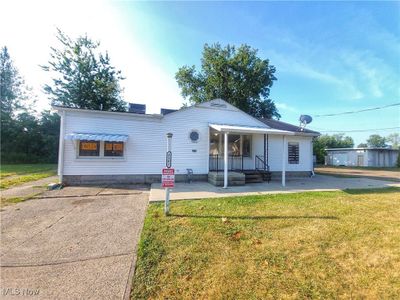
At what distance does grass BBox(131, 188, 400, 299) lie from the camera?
262 cm

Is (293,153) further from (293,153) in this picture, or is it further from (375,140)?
(375,140)

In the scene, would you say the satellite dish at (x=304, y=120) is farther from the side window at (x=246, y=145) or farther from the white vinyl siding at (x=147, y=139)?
the white vinyl siding at (x=147, y=139)

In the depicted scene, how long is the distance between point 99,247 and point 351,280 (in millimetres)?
3955

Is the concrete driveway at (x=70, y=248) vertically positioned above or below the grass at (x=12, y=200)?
below

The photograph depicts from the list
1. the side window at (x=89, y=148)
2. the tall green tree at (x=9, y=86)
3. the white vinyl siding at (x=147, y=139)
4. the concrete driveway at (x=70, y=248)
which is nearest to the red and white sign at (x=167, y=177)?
the concrete driveway at (x=70, y=248)

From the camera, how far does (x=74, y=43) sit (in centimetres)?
2764

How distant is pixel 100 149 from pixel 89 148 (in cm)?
48

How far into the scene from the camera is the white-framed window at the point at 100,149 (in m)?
9.76

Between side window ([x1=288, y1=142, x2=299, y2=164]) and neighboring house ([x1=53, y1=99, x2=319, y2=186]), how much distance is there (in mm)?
1240

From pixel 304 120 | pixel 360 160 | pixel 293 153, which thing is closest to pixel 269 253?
Answer: pixel 293 153

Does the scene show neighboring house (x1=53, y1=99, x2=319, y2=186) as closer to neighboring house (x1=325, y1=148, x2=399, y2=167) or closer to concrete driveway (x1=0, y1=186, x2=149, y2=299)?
concrete driveway (x1=0, y1=186, x2=149, y2=299)

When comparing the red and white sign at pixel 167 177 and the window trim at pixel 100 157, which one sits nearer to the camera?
the red and white sign at pixel 167 177

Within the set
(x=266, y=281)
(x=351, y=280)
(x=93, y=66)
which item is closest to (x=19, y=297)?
(x=266, y=281)

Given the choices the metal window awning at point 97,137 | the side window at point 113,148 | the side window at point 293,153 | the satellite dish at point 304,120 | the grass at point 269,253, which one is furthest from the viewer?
the satellite dish at point 304,120
